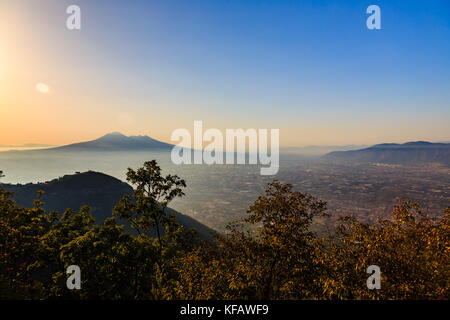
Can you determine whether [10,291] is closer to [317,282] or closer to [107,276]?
[107,276]

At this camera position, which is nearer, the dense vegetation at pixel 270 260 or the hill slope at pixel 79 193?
the dense vegetation at pixel 270 260

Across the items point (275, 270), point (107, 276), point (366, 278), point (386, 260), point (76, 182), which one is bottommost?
point (76, 182)

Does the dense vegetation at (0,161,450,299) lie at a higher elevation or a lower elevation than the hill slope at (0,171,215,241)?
higher

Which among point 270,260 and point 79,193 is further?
point 79,193

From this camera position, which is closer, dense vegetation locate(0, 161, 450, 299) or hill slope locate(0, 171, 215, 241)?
dense vegetation locate(0, 161, 450, 299)
